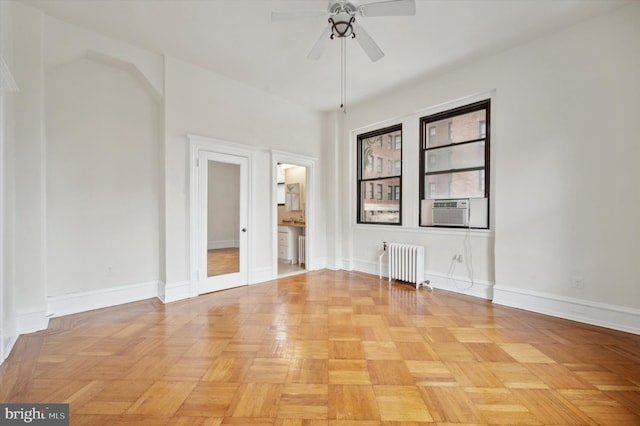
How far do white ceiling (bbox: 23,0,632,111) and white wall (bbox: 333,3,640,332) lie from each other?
30cm

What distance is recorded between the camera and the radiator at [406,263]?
4074mm

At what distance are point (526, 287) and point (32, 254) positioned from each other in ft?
17.6

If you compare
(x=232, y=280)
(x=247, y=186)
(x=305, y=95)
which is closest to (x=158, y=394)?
(x=232, y=280)

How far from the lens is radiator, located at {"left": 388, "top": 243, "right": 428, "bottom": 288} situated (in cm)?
407

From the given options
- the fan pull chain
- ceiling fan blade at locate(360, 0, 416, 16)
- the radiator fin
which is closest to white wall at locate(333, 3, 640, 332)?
the radiator fin

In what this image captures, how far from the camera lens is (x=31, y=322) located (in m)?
2.62

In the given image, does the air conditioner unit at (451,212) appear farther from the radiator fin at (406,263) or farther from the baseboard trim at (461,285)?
the baseboard trim at (461,285)

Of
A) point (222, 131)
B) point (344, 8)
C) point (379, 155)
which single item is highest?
point (344, 8)

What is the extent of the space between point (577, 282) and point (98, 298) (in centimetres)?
543

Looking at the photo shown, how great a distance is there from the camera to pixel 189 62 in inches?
144

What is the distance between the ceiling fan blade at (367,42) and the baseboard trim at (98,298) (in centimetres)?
385

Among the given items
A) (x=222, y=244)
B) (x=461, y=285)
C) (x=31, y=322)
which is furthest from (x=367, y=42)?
(x=31, y=322)

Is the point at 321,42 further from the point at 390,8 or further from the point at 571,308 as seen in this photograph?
the point at 571,308


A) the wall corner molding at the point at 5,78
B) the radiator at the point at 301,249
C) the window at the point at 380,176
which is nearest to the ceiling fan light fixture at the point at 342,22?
the window at the point at 380,176
